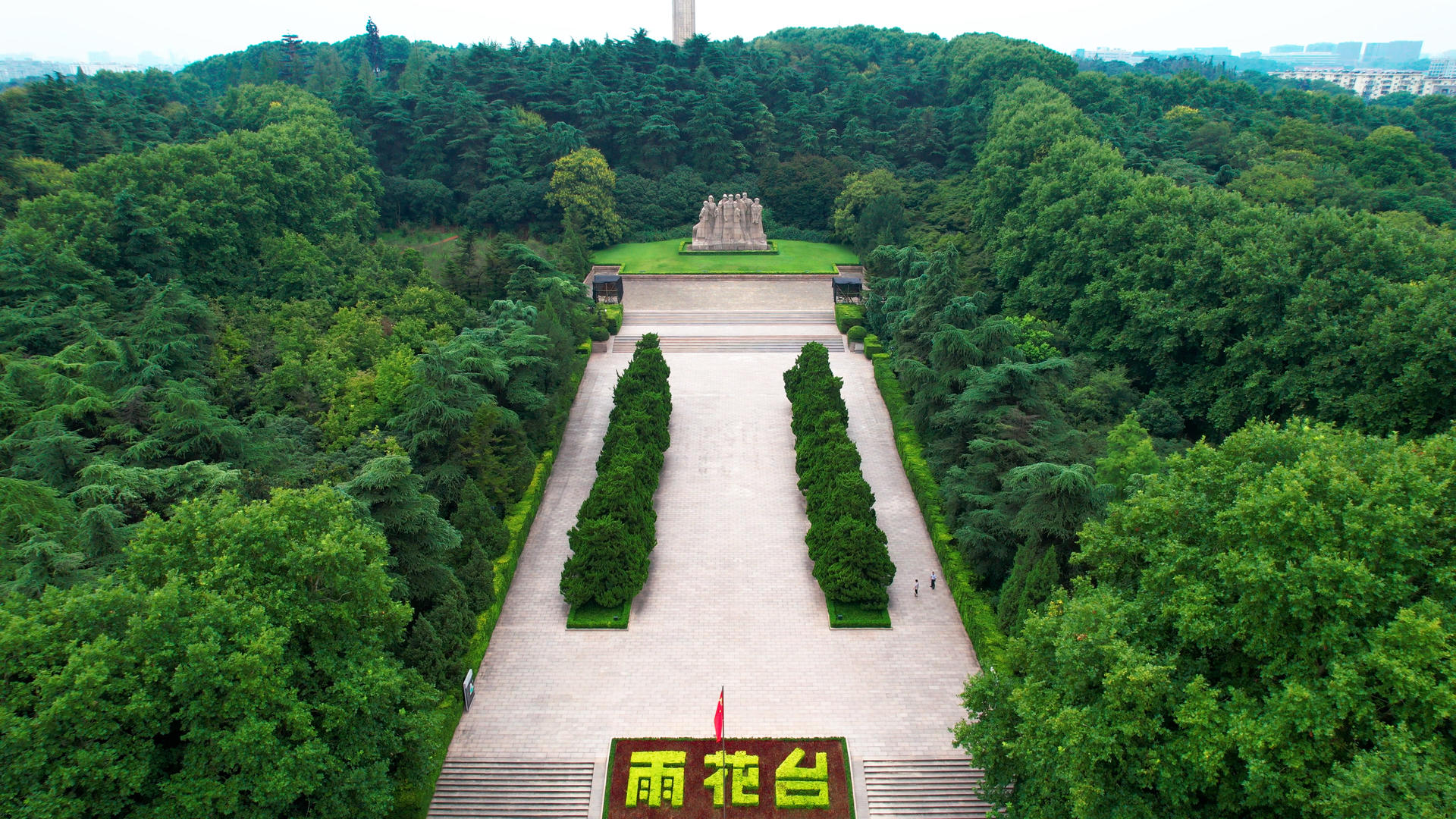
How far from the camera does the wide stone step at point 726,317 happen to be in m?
45.9

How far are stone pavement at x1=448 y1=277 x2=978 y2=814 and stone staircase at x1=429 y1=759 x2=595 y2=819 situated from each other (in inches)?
11.2

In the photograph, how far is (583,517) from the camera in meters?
24.0

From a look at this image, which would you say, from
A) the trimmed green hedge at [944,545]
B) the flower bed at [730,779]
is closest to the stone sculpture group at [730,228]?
the trimmed green hedge at [944,545]

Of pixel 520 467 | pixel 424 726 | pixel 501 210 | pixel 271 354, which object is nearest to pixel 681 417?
pixel 520 467

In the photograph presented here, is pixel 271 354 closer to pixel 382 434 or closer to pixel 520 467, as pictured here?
pixel 382 434

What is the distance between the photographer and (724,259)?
176 feet

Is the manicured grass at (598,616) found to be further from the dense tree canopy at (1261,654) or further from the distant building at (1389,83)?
the distant building at (1389,83)

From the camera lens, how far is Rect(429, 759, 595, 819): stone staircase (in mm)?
16938

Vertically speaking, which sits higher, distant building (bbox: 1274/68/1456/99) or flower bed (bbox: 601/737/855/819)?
distant building (bbox: 1274/68/1456/99)

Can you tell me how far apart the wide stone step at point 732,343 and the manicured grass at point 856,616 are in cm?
2079

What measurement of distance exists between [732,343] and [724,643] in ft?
77.2

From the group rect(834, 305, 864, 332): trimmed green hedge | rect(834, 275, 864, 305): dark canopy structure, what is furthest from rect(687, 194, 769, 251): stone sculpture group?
rect(834, 305, 864, 332): trimmed green hedge

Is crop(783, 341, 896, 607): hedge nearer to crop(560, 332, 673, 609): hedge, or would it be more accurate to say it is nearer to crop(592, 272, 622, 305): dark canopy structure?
crop(560, 332, 673, 609): hedge

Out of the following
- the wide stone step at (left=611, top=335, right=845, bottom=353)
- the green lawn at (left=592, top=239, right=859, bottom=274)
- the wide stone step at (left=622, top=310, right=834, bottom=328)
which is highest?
the green lawn at (left=592, top=239, right=859, bottom=274)
